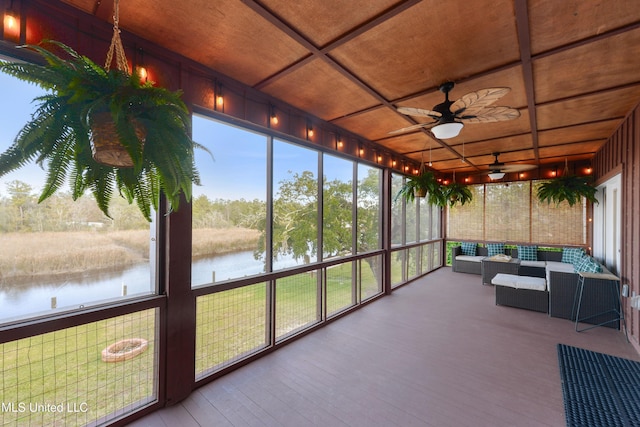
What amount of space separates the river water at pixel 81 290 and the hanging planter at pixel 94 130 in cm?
142

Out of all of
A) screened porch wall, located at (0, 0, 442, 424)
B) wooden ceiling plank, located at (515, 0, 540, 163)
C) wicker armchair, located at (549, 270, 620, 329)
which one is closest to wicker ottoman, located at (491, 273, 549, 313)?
wicker armchair, located at (549, 270, 620, 329)

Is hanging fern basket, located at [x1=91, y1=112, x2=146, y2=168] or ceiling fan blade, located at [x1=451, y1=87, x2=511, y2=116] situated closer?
hanging fern basket, located at [x1=91, y1=112, x2=146, y2=168]

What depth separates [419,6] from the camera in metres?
1.90

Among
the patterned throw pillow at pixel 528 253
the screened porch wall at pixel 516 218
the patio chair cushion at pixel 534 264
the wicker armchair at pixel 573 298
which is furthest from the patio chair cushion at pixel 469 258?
the wicker armchair at pixel 573 298

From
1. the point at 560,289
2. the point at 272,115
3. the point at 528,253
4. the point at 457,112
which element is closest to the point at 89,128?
the point at 272,115

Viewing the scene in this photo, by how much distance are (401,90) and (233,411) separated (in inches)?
144

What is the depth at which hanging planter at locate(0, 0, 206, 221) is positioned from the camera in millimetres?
985

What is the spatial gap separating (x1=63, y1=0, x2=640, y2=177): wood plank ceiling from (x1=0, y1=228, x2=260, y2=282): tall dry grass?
65.1 inches

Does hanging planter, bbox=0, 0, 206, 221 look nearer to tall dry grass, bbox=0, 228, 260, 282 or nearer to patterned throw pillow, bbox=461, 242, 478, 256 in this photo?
tall dry grass, bbox=0, 228, 260, 282

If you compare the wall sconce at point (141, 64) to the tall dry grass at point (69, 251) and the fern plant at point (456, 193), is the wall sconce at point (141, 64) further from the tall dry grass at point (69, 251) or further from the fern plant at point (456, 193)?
the fern plant at point (456, 193)

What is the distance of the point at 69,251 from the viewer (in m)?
2.09

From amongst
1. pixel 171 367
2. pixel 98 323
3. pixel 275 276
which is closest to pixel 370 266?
pixel 275 276

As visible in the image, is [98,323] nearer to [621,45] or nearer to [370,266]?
[370,266]

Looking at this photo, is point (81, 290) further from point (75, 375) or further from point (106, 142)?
point (106, 142)
